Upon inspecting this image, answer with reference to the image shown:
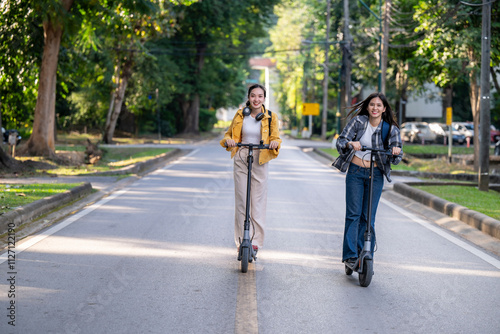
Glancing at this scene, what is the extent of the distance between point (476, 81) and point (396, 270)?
1794 centimetres

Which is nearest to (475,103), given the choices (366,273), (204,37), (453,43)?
(453,43)

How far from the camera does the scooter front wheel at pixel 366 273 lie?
22.4 feet

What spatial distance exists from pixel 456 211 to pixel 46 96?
1364cm

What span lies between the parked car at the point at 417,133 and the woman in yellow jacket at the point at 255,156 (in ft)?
144

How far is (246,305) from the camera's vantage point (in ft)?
20.1

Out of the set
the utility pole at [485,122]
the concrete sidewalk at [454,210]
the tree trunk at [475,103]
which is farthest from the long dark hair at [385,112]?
the tree trunk at [475,103]

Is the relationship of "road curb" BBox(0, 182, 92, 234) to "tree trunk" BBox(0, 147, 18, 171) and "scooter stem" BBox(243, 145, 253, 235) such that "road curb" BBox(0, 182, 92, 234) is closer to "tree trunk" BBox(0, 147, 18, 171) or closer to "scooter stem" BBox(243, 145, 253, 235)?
"scooter stem" BBox(243, 145, 253, 235)

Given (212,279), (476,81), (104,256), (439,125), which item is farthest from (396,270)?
(439,125)

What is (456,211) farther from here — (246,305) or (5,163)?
(5,163)

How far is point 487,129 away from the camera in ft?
54.2

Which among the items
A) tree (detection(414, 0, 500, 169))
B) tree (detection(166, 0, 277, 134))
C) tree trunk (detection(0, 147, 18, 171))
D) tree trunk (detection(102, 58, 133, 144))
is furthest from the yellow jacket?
tree (detection(166, 0, 277, 134))

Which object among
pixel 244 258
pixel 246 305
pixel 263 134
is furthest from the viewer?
pixel 263 134

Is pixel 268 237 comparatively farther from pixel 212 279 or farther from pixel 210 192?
pixel 210 192

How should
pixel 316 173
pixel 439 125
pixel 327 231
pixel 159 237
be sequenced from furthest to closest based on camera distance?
pixel 439 125, pixel 316 173, pixel 327 231, pixel 159 237
